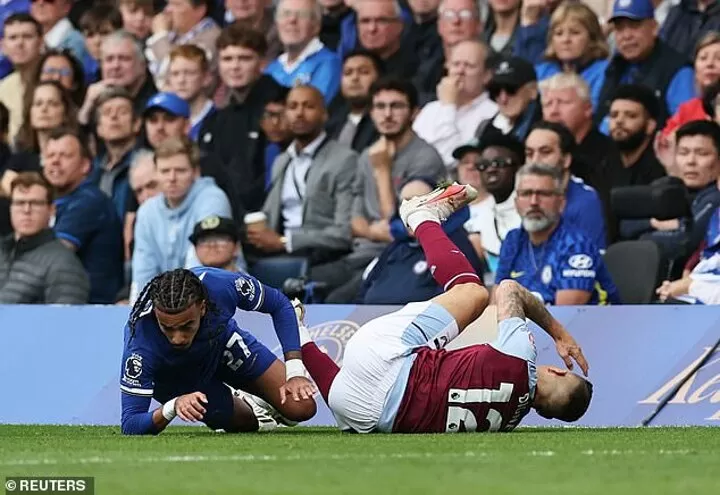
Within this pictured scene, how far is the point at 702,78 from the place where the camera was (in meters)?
15.3

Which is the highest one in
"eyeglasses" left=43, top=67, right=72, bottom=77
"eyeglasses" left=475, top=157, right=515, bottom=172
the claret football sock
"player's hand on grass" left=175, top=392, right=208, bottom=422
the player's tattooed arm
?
"eyeglasses" left=43, top=67, right=72, bottom=77

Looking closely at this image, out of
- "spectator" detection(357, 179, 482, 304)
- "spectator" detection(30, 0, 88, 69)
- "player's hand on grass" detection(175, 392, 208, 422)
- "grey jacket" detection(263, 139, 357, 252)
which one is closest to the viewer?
"player's hand on grass" detection(175, 392, 208, 422)

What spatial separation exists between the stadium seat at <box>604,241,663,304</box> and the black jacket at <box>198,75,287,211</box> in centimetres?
499

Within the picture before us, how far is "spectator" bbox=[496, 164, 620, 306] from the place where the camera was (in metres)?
13.6

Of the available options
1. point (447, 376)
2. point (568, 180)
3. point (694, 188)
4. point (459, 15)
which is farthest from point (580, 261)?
point (459, 15)

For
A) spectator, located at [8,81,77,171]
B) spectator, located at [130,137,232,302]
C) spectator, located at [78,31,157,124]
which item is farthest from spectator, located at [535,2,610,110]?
spectator, located at [8,81,77,171]

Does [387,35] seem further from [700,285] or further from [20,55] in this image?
[700,285]

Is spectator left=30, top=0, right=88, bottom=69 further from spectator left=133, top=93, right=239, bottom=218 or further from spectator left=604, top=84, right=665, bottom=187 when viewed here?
spectator left=604, top=84, right=665, bottom=187

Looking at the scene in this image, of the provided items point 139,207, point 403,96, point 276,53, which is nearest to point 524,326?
point 403,96

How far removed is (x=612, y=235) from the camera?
592 inches

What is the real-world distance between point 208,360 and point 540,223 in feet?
12.6

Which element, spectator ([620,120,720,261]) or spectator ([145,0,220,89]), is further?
spectator ([145,0,220,89])

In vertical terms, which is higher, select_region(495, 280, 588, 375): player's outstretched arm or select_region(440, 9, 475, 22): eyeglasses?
select_region(440, 9, 475, 22): eyeglasses

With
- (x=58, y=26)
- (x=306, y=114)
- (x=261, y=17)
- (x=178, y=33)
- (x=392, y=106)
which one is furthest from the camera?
(x=58, y=26)
